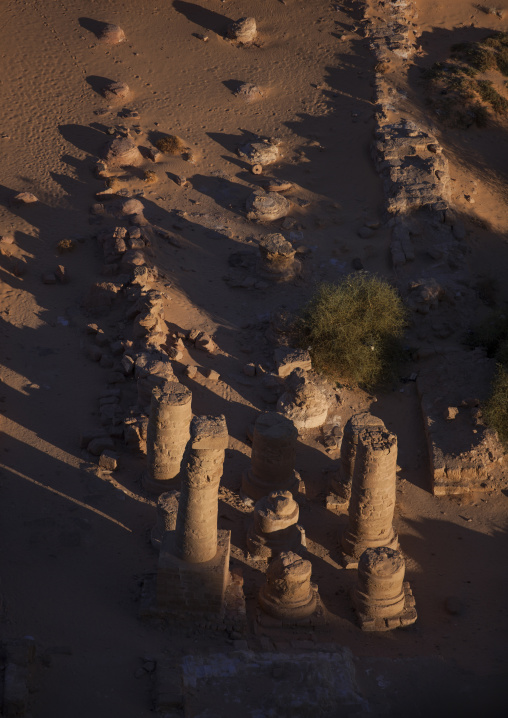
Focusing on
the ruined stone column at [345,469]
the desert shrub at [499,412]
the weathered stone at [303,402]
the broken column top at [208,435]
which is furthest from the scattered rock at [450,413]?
the broken column top at [208,435]

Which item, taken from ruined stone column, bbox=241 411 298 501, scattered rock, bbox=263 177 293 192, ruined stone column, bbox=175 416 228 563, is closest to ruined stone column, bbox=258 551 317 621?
ruined stone column, bbox=175 416 228 563

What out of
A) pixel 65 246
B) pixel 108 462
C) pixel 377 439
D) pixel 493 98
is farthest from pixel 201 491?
pixel 493 98

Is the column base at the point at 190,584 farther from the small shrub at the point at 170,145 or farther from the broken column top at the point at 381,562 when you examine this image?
the small shrub at the point at 170,145

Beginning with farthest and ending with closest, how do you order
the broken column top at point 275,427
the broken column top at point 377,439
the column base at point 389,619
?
the broken column top at point 275,427 → the broken column top at point 377,439 → the column base at point 389,619

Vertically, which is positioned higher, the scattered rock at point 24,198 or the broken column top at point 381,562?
the broken column top at point 381,562

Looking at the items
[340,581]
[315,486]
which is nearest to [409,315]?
[315,486]

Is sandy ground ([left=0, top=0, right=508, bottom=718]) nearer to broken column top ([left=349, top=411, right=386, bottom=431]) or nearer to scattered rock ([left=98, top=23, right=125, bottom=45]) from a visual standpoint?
scattered rock ([left=98, top=23, right=125, bottom=45])
